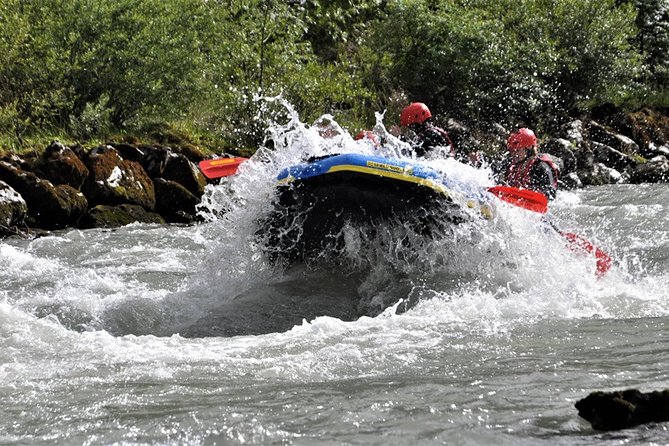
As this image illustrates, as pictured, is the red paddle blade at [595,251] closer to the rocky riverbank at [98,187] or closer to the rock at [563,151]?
the rocky riverbank at [98,187]

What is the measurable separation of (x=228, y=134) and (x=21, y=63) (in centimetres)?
332

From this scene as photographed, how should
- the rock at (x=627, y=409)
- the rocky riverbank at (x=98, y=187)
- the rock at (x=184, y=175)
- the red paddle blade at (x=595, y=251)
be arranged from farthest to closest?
the rock at (x=184, y=175)
the rocky riverbank at (x=98, y=187)
the red paddle blade at (x=595, y=251)
the rock at (x=627, y=409)

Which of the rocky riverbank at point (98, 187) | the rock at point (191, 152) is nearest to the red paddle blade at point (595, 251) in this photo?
the rocky riverbank at point (98, 187)

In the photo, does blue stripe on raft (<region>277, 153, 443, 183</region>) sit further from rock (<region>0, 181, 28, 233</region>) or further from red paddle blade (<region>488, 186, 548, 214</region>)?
rock (<region>0, 181, 28, 233</region>)

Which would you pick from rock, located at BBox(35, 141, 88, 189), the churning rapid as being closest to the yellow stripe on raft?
the churning rapid

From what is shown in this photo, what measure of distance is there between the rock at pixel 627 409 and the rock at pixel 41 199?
8.19 metres

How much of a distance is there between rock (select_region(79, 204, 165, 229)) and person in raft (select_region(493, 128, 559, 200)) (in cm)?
468

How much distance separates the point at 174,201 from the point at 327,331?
22.1 ft

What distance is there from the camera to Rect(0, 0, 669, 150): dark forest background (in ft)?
41.6

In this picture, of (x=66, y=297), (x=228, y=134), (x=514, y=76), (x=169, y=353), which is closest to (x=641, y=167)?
(x=514, y=76)

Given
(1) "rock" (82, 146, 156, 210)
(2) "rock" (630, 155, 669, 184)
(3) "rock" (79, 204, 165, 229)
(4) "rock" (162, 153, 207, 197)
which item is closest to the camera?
(3) "rock" (79, 204, 165, 229)

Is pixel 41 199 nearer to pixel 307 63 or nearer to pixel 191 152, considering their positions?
pixel 191 152

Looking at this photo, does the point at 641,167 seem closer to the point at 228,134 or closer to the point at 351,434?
the point at 228,134

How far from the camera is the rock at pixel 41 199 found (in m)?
10.3
